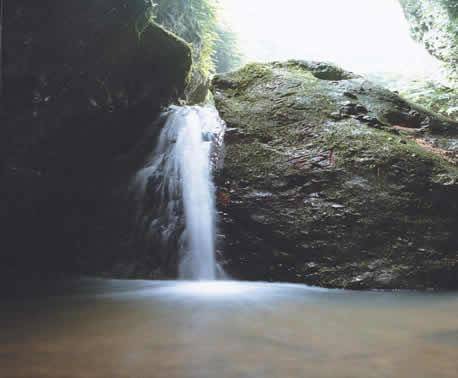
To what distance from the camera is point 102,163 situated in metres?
6.10

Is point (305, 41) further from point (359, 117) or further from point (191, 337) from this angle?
point (191, 337)

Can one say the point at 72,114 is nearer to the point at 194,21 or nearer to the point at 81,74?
the point at 81,74

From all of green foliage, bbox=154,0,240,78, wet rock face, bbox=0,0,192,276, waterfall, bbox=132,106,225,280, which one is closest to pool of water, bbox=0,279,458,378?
waterfall, bbox=132,106,225,280

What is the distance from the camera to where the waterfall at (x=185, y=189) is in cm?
447

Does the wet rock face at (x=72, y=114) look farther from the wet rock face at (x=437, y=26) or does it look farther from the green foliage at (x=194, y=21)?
the wet rock face at (x=437, y=26)

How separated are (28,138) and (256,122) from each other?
2.69 metres

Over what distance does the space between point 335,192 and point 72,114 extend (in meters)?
3.35

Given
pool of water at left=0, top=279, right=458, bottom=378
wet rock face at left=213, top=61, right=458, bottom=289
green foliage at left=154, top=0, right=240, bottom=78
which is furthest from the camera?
green foliage at left=154, top=0, right=240, bottom=78

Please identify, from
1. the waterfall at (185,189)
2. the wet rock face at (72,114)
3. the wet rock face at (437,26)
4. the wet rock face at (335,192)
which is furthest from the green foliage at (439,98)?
the wet rock face at (72,114)

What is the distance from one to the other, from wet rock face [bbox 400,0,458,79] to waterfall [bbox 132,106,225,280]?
5.21m

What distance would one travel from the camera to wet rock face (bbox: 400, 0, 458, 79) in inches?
319

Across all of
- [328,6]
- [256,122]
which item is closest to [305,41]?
[328,6]

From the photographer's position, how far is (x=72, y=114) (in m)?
5.32

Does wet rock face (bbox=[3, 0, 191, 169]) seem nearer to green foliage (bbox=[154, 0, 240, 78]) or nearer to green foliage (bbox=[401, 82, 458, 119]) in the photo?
green foliage (bbox=[154, 0, 240, 78])
